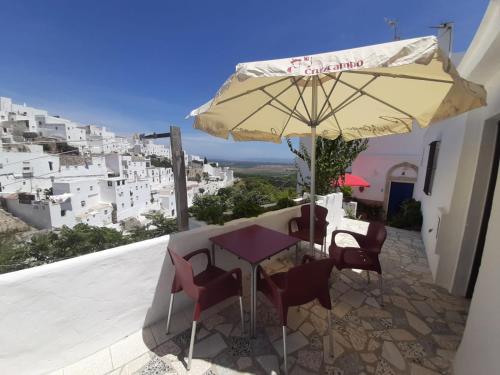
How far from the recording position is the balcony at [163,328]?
1831 mm

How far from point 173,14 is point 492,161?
8853 mm

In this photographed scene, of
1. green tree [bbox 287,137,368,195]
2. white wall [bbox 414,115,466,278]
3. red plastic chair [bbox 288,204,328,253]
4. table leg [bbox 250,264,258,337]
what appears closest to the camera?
table leg [bbox 250,264,258,337]

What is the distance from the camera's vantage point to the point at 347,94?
275cm

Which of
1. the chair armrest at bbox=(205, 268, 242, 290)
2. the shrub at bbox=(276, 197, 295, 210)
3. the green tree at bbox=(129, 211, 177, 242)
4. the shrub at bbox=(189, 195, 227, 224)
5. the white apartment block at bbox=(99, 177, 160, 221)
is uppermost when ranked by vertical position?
the shrub at bbox=(189, 195, 227, 224)

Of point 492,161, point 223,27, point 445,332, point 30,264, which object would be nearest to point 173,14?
point 223,27

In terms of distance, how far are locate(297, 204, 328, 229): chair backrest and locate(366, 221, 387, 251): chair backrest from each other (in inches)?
29.8

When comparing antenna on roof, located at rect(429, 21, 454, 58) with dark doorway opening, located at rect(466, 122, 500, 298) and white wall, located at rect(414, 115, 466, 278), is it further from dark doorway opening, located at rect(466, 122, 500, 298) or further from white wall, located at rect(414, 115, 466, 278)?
dark doorway opening, located at rect(466, 122, 500, 298)

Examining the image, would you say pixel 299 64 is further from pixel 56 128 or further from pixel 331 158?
pixel 56 128

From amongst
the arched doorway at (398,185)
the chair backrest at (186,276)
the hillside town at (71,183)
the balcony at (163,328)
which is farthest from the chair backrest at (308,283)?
the arched doorway at (398,185)

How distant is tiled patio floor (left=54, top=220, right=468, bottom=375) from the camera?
1.97 meters

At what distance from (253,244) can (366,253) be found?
1.69 meters

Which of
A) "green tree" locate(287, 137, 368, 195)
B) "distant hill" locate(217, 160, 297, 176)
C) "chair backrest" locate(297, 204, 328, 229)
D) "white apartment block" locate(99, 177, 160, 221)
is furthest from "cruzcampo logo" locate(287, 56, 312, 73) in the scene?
"white apartment block" locate(99, 177, 160, 221)

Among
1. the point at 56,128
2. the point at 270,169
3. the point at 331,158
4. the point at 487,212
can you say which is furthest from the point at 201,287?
the point at 56,128

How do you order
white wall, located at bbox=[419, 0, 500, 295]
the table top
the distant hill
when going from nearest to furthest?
the table top
white wall, located at bbox=[419, 0, 500, 295]
the distant hill
